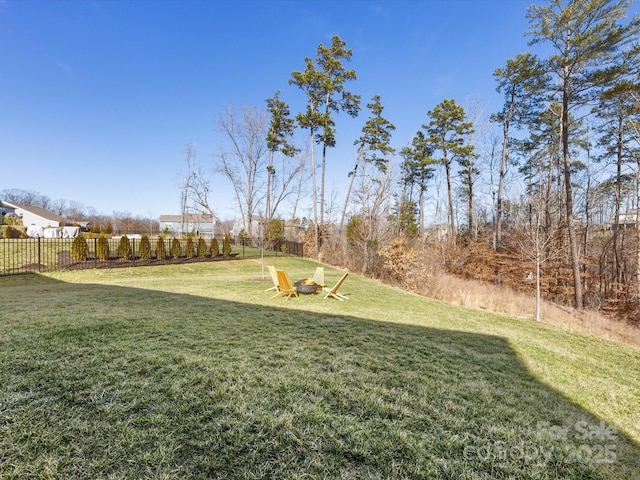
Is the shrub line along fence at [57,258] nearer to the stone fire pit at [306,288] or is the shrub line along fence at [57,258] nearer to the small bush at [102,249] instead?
the small bush at [102,249]

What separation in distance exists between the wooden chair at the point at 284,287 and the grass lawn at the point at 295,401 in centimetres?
210

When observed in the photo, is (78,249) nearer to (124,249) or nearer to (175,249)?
(124,249)

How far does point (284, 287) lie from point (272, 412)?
4.93 meters

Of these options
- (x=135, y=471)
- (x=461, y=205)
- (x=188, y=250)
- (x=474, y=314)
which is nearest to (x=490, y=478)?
(x=135, y=471)

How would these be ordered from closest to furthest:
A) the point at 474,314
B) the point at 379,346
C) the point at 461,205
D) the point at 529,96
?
the point at 379,346 → the point at 474,314 → the point at 529,96 → the point at 461,205

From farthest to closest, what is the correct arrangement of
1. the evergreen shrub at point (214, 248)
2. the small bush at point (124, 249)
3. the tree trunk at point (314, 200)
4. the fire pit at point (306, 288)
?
the tree trunk at point (314, 200) < the evergreen shrub at point (214, 248) < the small bush at point (124, 249) < the fire pit at point (306, 288)

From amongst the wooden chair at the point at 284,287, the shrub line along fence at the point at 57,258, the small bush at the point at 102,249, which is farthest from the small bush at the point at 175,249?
the wooden chair at the point at 284,287

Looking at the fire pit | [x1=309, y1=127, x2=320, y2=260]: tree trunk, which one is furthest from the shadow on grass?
[x1=309, y1=127, x2=320, y2=260]: tree trunk

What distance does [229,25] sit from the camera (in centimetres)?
1028

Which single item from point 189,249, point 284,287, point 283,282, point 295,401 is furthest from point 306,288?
point 189,249

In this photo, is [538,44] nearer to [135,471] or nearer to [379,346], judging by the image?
[379,346]

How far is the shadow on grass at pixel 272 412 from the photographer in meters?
1.60

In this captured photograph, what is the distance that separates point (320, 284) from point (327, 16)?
10.6m

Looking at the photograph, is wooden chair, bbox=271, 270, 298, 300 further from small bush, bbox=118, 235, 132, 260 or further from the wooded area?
small bush, bbox=118, 235, 132, 260
